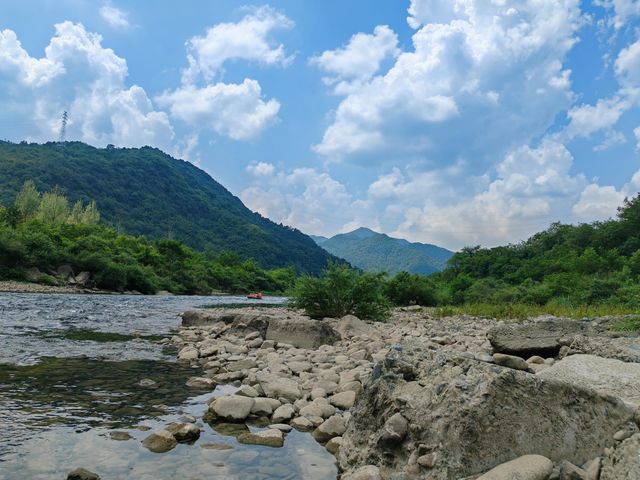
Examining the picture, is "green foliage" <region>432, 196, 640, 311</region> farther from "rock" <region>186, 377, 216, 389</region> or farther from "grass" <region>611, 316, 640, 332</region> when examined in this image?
"rock" <region>186, 377, 216, 389</region>

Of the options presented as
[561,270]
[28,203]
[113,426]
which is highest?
[28,203]

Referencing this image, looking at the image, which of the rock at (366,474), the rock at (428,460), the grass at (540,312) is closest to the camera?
the rock at (428,460)

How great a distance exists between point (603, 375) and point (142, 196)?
16486 centimetres

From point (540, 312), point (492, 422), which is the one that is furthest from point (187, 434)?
point (540, 312)

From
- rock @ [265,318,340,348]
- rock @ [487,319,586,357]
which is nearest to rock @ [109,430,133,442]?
rock @ [487,319,586,357]

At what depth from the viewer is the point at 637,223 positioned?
2265 inches

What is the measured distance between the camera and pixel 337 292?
18172mm

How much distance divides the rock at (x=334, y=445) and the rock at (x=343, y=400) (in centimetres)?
112

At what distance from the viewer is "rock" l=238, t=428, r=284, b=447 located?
4.69m

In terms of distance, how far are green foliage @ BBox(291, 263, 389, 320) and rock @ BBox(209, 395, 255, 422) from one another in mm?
12420

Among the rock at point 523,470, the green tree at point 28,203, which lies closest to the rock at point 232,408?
the rock at point 523,470

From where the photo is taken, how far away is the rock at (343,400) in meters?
5.85

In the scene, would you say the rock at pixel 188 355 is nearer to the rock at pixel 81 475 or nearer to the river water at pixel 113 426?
the river water at pixel 113 426

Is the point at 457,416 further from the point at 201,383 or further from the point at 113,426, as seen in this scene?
the point at 201,383
